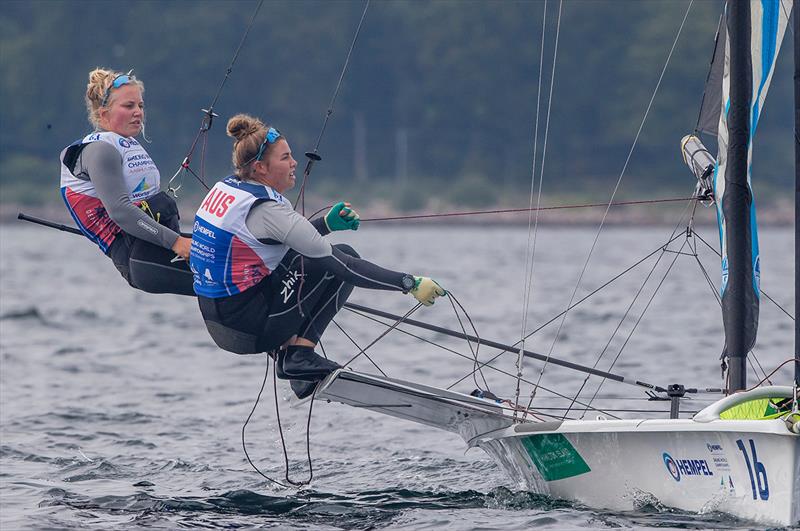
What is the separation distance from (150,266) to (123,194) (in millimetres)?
354

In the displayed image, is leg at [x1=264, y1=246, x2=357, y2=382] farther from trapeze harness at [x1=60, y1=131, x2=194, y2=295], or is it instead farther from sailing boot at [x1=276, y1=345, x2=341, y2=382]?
trapeze harness at [x1=60, y1=131, x2=194, y2=295]

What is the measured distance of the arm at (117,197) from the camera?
5.33 m

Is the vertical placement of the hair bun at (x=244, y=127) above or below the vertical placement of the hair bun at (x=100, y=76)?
below

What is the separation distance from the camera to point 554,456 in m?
5.52

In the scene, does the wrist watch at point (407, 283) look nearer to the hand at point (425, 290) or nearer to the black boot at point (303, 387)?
the hand at point (425, 290)

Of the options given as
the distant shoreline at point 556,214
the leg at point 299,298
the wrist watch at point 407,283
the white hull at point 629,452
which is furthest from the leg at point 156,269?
the distant shoreline at point 556,214

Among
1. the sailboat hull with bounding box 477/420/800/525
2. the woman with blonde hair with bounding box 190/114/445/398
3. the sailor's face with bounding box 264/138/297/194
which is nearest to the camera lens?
the sailboat hull with bounding box 477/420/800/525

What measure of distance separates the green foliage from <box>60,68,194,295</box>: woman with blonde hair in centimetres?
4825

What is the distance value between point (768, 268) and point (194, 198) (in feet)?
93.1

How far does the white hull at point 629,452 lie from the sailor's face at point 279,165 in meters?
0.81

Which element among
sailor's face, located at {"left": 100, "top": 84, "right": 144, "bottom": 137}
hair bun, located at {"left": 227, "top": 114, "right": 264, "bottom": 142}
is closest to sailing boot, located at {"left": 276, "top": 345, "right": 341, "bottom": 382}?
hair bun, located at {"left": 227, "top": 114, "right": 264, "bottom": 142}

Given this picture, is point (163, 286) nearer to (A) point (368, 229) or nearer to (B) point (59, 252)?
(B) point (59, 252)

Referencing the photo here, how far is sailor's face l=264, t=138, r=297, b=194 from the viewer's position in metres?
5.30

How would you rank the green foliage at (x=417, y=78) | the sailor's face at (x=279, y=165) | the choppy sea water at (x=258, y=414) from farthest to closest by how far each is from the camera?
the green foliage at (x=417, y=78)
the choppy sea water at (x=258, y=414)
the sailor's face at (x=279, y=165)
